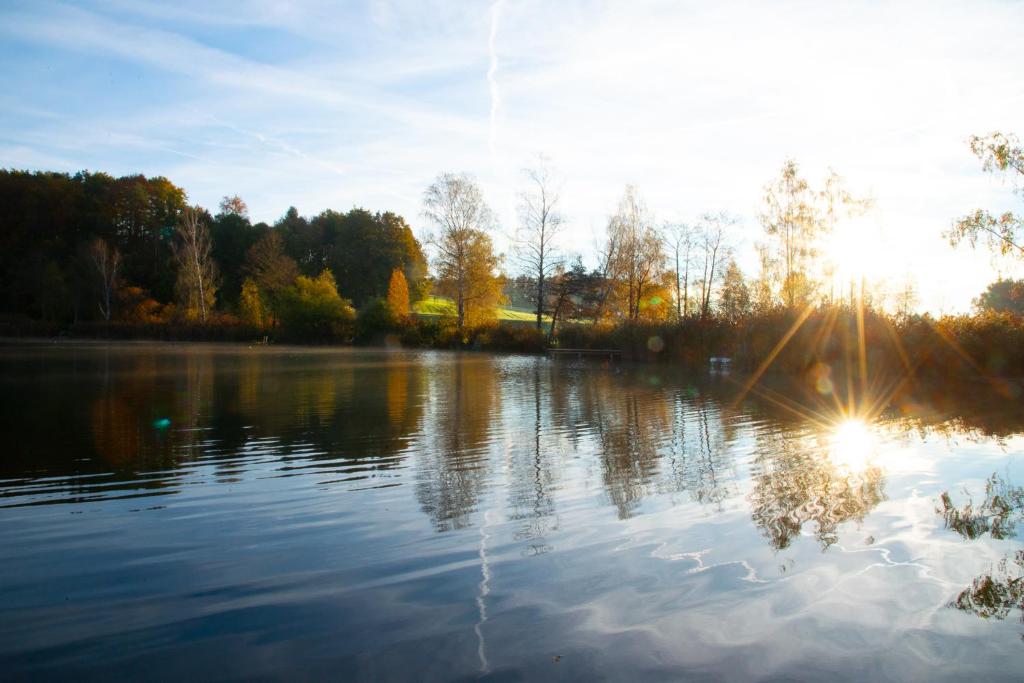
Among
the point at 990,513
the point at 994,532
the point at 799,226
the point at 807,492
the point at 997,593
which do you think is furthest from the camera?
the point at 799,226

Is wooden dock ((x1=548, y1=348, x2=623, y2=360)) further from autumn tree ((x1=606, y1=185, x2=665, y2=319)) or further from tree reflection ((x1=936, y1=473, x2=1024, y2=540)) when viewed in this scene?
tree reflection ((x1=936, y1=473, x2=1024, y2=540))

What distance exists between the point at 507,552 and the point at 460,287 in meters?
46.8

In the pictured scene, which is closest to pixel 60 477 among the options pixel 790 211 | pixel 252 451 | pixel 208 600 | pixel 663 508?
pixel 252 451

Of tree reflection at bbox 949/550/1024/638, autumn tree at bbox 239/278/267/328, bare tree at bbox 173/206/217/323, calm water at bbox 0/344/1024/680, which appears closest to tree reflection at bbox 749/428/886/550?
calm water at bbox 0/344/1024/680

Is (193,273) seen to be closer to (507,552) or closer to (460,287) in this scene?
(460,287)

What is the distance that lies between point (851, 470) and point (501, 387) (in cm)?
1422

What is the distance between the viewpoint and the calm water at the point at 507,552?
4422 mm

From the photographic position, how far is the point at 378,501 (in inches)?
320

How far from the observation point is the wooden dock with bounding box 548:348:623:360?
139ft

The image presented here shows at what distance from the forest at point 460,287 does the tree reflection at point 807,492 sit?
55.5 feet

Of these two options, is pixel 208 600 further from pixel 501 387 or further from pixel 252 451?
pixel 501 387

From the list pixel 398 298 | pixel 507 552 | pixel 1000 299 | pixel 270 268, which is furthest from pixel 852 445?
pixel 1000 299

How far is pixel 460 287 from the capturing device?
5262 cm

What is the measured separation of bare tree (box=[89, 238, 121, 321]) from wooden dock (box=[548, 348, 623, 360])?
46.9 metres
